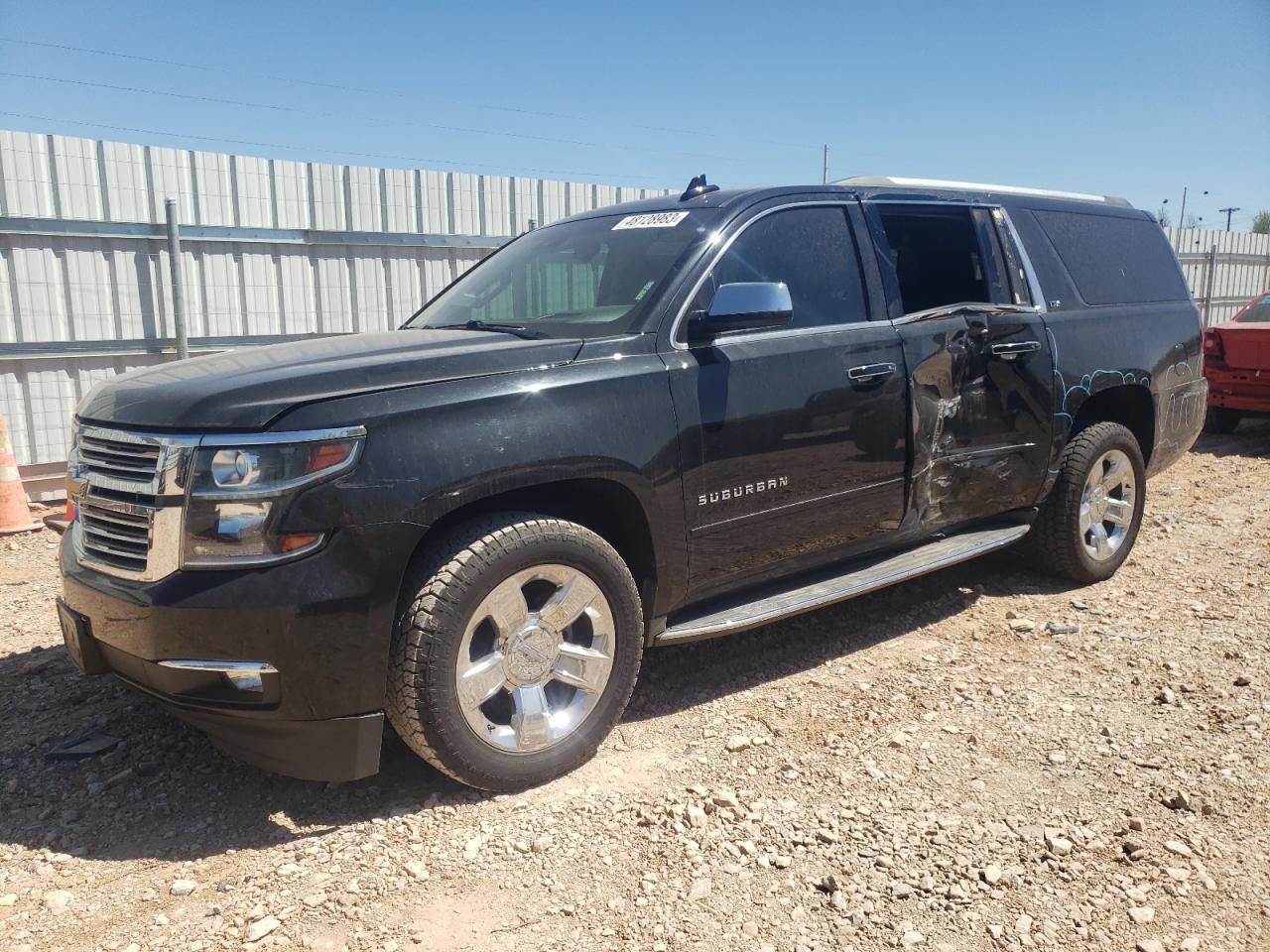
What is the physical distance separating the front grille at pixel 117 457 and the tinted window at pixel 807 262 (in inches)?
79.2

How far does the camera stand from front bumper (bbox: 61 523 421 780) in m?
2.61

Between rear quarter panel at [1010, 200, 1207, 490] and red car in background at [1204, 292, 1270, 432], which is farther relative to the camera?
red car in background at [1204, 292, 1270, 432]

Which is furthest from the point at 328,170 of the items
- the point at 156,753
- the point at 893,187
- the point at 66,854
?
the point at 66,854

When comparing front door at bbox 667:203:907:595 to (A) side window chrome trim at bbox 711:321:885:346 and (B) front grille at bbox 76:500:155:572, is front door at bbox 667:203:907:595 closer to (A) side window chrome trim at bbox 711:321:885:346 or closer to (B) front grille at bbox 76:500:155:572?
(A) side window chrome trim at bbox 711:321:885:346

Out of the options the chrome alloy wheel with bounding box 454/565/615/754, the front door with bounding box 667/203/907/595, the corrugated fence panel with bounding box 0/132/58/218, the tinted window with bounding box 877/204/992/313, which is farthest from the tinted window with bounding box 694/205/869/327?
the corrugated fence panel with bounding box 0/132/58/218

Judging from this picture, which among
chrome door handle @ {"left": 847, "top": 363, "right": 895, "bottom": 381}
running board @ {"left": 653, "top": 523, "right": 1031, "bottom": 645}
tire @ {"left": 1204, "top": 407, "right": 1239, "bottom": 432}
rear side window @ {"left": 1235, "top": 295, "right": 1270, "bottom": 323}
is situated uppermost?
rear side window @ {"left": 1235, "top": 295, "right": 1270, "bottom": 323}

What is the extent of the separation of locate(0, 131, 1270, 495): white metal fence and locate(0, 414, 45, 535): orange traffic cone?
57 centimetres

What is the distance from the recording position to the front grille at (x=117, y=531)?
8.90 feet

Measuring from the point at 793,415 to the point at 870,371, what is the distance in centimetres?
47

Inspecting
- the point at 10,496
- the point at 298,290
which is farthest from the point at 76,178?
the point at 10,496

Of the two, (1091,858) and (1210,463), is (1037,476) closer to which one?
(1091,858)

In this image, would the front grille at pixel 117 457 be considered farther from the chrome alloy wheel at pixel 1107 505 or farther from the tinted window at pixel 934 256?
the chrome alloy wheel at pixel 1107 505

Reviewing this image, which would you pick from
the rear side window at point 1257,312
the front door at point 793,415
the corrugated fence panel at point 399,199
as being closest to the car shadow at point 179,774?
the front door at point 793,415

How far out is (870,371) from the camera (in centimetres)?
387
